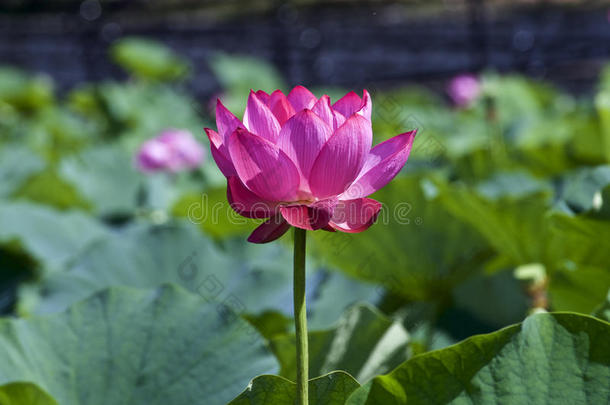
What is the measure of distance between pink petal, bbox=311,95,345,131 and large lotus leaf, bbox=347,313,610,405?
0.17 metres

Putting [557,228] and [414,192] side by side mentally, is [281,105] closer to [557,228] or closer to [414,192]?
[557,228]

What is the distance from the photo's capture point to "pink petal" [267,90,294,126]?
0.49 meters

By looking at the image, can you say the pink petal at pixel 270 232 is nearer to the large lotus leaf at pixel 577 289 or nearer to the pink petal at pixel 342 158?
the pink petal at pixel 342 158

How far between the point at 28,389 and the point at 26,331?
0.13m

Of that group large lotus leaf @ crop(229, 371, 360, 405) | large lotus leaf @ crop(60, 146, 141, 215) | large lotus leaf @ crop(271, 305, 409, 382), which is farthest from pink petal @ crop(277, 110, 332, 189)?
large lotus leaf @ crop(60, 146, 141, 215)

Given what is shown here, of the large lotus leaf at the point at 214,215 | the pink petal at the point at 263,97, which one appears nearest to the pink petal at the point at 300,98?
the pink petal at the point at 263,97

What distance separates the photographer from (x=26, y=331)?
2.30 ft

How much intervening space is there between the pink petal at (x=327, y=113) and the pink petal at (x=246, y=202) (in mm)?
68

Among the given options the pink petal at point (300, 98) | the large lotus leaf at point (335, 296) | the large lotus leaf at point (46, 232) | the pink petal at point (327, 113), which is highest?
the pink petal at point (300, 98)

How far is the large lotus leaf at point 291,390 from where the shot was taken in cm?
52

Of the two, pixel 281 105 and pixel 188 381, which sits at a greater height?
pixel 281 105

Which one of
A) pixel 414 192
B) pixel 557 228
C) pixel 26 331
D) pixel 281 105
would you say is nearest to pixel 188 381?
pixel 26 331

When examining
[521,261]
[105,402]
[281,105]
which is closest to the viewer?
[281,105]

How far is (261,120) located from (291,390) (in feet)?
0.66
